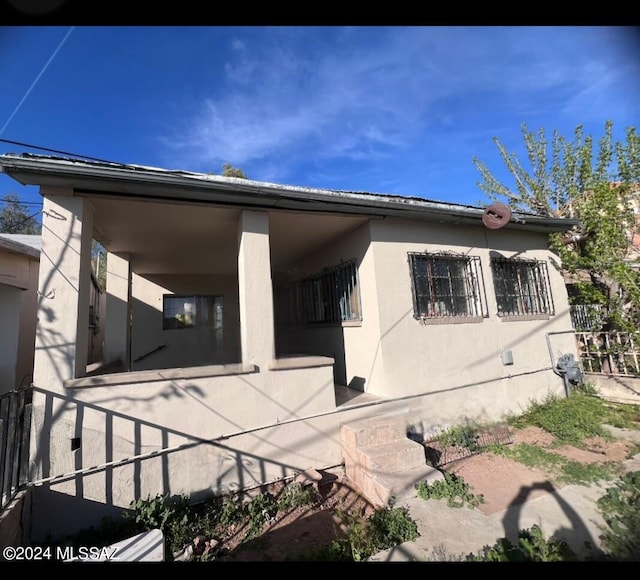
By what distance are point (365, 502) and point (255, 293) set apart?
292cm

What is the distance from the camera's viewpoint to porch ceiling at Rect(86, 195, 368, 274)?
13.6 ft

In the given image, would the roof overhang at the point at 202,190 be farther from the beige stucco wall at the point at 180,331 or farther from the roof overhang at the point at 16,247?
the beige stucco wall at the point at 180,331

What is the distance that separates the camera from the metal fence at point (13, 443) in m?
2.62

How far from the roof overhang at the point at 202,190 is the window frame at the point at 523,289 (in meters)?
1.66

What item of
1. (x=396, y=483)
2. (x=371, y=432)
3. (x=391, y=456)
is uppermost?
(x=371, y=432)

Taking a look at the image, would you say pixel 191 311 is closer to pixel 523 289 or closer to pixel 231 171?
pixel 523 289

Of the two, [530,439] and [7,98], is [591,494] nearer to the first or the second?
[530,439]

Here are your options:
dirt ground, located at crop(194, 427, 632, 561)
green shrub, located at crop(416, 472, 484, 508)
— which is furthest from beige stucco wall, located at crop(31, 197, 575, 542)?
green shrub, located at crop(416, 472, 484, 508)

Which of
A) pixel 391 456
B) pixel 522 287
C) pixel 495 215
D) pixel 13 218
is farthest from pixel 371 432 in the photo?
pixel 13 218

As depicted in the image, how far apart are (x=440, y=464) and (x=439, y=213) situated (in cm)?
402

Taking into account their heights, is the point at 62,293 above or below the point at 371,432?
above

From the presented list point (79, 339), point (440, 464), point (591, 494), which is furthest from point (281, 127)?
point (591, 494)

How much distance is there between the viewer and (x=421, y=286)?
535 centimetres

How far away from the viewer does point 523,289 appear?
6578 millimetres
